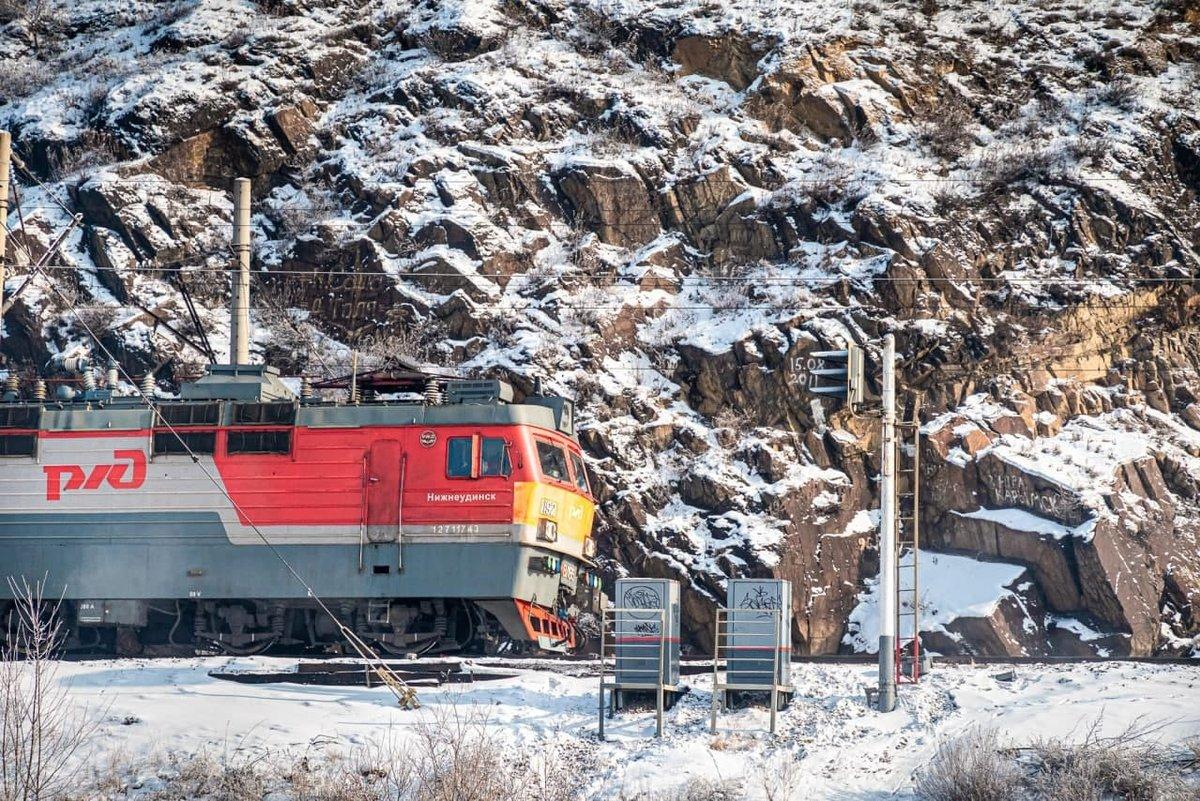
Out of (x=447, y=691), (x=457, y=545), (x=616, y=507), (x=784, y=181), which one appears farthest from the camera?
(x=784, y=181)

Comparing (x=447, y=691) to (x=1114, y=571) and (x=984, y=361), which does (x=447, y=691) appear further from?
(x=984, y=361)

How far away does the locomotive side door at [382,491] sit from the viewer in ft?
80.7

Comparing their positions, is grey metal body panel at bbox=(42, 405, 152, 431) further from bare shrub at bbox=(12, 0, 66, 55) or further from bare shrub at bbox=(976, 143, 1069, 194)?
bare shrub at bbox=(12, 0, 66, 55)

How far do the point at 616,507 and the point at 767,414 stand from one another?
4.47 meters

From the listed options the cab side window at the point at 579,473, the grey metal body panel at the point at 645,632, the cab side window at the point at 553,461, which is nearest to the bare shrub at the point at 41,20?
the cab side window at the point at 579,473

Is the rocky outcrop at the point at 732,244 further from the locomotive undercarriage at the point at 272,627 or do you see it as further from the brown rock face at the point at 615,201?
the locomotive undercarriage at the point at 272,627

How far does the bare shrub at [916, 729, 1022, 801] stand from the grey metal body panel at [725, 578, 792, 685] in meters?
2.84

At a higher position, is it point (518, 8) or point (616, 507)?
point (518, 8)

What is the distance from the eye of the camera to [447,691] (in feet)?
67.7

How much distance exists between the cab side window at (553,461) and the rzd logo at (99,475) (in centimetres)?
705

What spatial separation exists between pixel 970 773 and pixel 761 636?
399 centimetres

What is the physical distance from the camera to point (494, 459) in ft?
80.2

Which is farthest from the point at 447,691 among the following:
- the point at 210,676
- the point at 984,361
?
the point at 984,361

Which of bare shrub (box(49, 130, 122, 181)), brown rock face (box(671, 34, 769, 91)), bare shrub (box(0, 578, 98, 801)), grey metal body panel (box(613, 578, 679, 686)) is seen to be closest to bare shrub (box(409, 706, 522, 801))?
grey metal body panel (box(613, 578, 679, 686))
